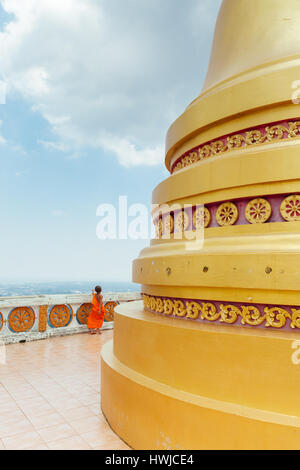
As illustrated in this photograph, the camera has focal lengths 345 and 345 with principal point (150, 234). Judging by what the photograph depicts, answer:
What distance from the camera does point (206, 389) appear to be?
2.78 m

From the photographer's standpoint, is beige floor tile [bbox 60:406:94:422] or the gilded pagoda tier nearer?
the gilded pagoda tier

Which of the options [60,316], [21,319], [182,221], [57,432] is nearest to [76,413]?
[57,432]

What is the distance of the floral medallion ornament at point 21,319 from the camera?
813 cm

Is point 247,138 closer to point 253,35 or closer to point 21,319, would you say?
point 253,35

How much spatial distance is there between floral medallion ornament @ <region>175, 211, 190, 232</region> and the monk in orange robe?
5.97 meters

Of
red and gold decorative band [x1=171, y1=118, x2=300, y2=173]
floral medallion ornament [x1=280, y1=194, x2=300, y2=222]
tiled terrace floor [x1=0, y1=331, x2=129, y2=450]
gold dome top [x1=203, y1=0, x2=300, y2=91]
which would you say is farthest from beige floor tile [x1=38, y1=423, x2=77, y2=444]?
gold dome top [x1=203, y1=0, x2=300, y2=91]

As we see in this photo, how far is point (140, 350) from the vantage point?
3.49 metres

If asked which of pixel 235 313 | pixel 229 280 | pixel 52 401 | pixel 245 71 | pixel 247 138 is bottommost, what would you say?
pixel 52 401

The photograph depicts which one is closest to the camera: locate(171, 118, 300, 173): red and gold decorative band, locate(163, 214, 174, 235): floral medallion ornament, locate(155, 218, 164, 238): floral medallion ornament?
locate(171, 118, 300, 173): red and gold decorative band

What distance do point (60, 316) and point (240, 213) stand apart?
7.09 metres

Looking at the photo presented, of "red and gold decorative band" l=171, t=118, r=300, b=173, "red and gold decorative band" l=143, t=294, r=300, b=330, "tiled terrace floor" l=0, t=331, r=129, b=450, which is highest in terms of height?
"red and gold decorative band" l=171, t=118, r=300, b=173

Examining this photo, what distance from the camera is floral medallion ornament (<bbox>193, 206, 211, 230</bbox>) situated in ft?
11.4

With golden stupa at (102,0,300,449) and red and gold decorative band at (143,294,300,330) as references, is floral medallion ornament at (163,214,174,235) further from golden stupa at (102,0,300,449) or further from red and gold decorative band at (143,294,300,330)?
red and gold decorative band at (143,294,300,330)

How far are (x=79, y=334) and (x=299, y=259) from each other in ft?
25.2
